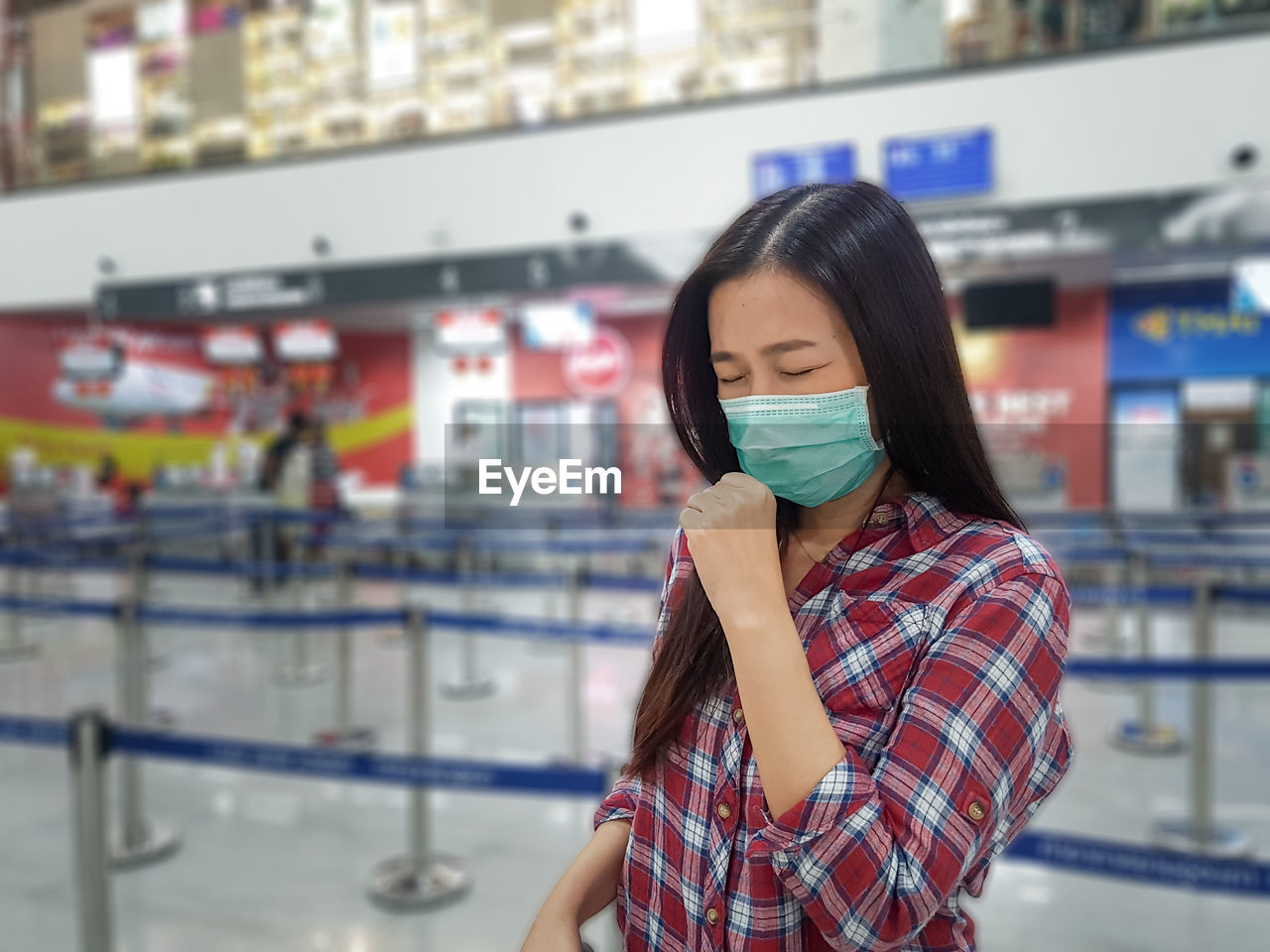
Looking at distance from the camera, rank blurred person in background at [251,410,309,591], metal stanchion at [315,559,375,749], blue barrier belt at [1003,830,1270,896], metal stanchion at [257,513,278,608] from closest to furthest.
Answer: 1. blue barrier belt at [1003,830,1270,896]
2. metal stanchion at [315,559,375,749]
3. blurred person in background at [251,410,309,591]
4. metal stanchion at [257,513,278,608]

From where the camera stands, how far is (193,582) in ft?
33.0

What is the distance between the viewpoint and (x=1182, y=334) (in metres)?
9.34

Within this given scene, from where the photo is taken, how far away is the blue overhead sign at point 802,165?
698 centimetres

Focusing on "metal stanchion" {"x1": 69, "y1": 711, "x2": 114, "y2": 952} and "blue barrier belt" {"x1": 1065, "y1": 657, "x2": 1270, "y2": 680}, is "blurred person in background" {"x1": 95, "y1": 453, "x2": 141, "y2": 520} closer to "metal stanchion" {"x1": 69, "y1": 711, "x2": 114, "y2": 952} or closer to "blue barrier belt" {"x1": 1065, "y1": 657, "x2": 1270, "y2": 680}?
"metal stanchion" {"x1": 69, "y1": 711, "x2": 114, "y2": 952}

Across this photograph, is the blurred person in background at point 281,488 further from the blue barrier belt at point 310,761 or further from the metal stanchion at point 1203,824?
the metal stanchion at point 1203,824

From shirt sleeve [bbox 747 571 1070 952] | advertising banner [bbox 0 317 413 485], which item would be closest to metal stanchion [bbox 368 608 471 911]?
shirt sleeve [bbox 747 571 1070 952]

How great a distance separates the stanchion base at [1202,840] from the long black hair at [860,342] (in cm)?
315

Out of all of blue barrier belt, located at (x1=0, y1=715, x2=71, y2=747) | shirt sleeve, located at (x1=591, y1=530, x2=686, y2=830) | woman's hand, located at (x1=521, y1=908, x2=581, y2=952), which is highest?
shirt sleeve, located at (x1=591, y1=530, x2=686, y2=830)

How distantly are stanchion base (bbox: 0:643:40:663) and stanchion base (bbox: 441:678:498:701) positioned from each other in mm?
3224

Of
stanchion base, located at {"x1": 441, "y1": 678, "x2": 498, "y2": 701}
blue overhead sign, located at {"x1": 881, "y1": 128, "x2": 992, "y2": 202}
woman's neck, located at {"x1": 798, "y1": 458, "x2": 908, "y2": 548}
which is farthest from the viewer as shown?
blue overhead sign, located at {"x1": 881, "y1": 128, "x2": 992, "y2": 202}

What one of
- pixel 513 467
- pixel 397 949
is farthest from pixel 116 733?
pixel 513 467

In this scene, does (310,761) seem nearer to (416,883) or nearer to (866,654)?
(416,883)

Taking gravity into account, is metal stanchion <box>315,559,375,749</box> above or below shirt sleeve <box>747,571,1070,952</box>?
below

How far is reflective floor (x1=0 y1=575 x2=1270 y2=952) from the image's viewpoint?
2.79 m
